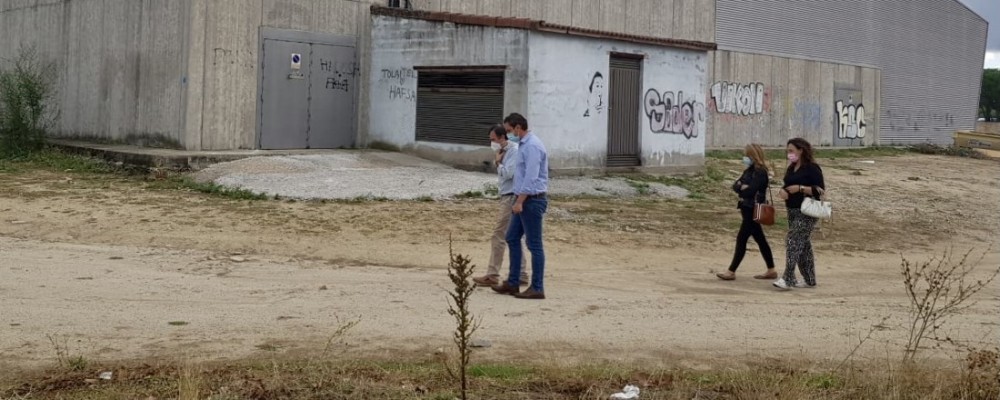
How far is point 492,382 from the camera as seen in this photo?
6.14 metres

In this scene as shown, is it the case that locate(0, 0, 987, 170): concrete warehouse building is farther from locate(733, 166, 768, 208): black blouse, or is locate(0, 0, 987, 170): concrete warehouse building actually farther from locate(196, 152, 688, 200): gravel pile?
locate(733, 166, 768, 208): black blouse

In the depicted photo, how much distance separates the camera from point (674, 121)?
21.2 metres

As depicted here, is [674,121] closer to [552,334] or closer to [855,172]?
[855,172]

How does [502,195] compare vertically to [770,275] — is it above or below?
above

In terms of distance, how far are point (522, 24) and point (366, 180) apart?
4.13m

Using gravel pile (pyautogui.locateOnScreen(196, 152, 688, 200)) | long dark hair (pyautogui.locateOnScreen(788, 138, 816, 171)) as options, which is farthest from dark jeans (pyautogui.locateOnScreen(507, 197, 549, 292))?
gravel pile (pyautogui.locateOnScreen(196, 152, 688, 200))

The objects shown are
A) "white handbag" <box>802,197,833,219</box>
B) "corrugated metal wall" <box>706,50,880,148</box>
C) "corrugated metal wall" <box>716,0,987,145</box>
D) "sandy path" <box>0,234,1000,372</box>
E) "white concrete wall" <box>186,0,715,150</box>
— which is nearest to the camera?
"sandy path" <box>0,234,1000,372</box>

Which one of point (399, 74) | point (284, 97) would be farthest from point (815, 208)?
point (284, 97)

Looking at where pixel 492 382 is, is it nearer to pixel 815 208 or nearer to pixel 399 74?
pixel 815 208

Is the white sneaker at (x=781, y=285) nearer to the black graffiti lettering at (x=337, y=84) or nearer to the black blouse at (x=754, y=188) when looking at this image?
the black blouse at (x=754, y=188)

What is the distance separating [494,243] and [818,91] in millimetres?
30594

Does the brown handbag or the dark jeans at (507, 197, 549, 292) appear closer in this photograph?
the dark jeans at (507, 197, 549, 292)

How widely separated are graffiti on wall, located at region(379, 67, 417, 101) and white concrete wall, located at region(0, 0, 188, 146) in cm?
423

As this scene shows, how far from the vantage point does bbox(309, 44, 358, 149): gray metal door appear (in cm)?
2147
